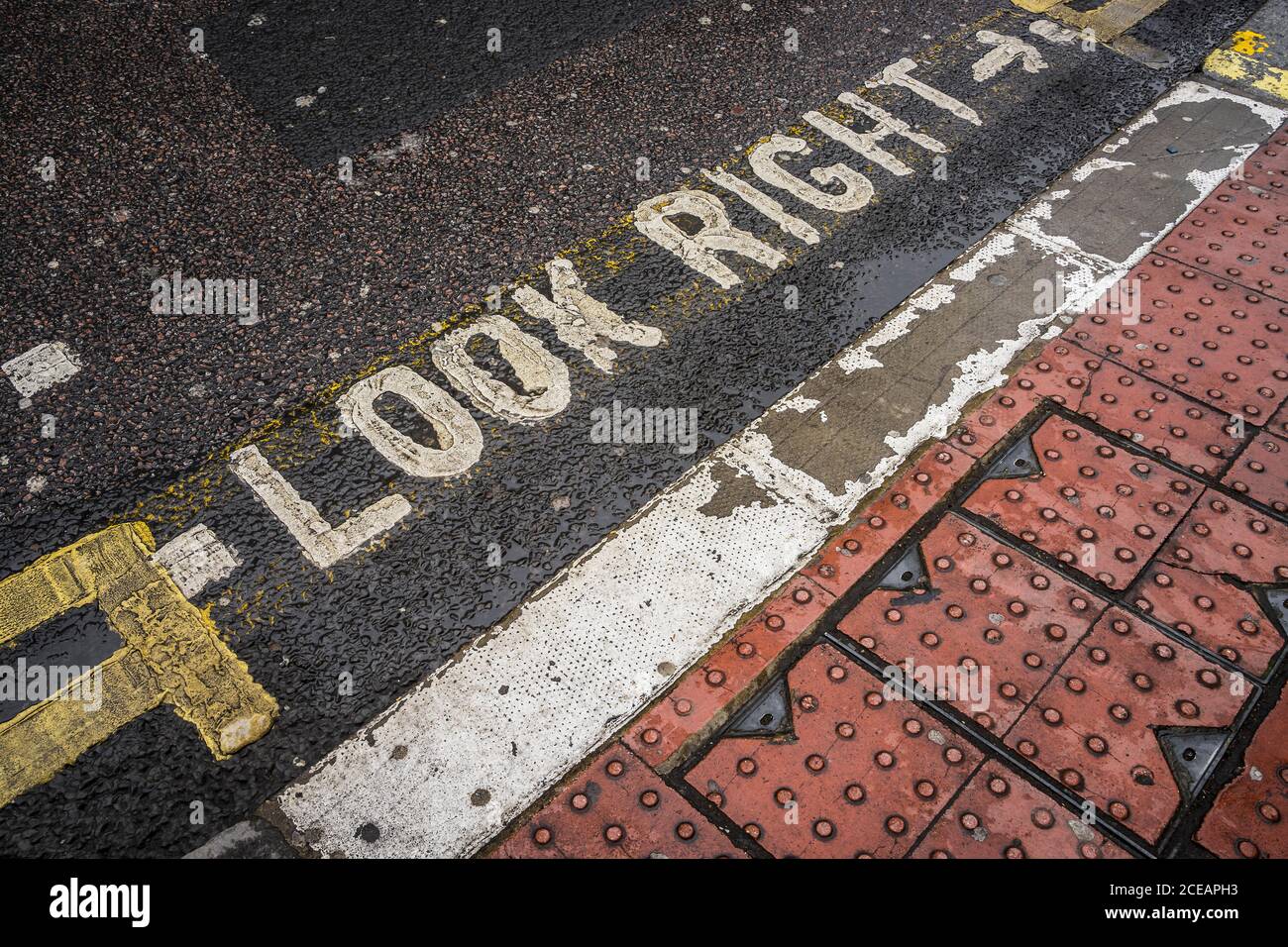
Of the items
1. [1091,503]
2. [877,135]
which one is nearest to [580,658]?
[1091,503]

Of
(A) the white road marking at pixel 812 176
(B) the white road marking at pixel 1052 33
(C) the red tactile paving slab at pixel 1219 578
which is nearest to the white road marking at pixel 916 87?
(A) the white road marking at pixel 812 176

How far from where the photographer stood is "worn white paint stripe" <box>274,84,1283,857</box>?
285cm

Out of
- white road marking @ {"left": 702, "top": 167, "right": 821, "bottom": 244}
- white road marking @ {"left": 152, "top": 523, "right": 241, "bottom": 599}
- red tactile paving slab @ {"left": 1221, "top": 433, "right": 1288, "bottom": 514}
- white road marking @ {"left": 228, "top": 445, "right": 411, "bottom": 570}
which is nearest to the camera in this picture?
white road marking @ {"left": 152, "top": 523, "right": 241, "bottom": 599}

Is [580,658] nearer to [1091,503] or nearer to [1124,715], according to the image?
[1124,715]

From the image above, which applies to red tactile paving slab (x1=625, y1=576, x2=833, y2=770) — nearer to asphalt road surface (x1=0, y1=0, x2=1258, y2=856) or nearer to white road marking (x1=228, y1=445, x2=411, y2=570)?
asphalt road surface (x1=0, y1=0, x2=1258, y2=856)

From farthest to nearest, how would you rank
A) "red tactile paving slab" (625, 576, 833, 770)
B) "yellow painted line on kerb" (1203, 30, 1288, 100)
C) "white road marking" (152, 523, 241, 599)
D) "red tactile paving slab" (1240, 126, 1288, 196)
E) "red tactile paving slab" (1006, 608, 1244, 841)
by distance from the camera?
"yellow painted line on kerb" (1203, 30, 1288, 100)
"red tactile paving slab" (1240, 126, 1288, 196)
"white road marking" (152, 523, 241, 599)
"red tactile paving slab" (625, 576, 833, 770)
"red tactile paving slab" (1006, 608, 1244, 841)

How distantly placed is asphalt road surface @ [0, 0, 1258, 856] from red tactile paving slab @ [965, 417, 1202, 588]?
105cm

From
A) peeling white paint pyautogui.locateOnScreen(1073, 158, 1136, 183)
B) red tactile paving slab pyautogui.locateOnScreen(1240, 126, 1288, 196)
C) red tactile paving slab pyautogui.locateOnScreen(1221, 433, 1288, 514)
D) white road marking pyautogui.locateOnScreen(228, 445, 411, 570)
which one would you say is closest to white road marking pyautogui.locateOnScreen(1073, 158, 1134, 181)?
peeling white paint pyautogui.locateOnScreen(1073, 158, 1136, 183)

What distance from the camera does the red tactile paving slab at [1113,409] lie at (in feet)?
12.5
